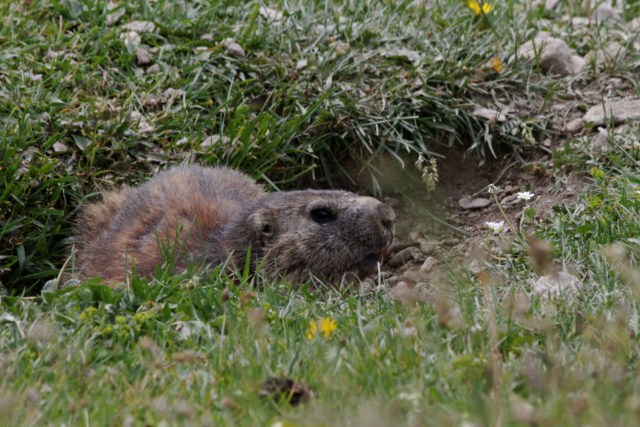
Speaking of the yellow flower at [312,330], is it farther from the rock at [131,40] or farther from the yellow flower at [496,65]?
the yellow flower at [496,65]

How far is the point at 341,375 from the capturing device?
11.8ft

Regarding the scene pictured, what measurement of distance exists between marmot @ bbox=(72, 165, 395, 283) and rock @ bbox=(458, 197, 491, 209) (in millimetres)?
1435

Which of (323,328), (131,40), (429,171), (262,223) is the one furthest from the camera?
(131,40)

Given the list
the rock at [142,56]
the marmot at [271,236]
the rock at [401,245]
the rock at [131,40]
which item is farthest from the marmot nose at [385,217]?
the rock at [131,40]

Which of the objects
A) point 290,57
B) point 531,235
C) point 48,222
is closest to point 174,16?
point 290,57

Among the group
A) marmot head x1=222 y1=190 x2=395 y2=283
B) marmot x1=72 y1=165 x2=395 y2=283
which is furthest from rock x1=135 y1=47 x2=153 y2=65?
marmot head x1=222 y1=190 x2=395 y2=283

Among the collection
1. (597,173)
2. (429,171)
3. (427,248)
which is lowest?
(427,248)

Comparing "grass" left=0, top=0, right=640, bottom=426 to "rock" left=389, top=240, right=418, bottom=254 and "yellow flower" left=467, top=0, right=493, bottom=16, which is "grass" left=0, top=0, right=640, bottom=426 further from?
"rock" left=389, top=240, right=418, bottom=254

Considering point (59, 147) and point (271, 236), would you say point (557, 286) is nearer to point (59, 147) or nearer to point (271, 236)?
point (271, 236)

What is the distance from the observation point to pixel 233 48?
7.49 metres

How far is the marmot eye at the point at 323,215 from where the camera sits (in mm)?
6250

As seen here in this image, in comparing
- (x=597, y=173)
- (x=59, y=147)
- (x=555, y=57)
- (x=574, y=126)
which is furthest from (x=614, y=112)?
(x=59, y=147)

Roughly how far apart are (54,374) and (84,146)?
10.6 ft

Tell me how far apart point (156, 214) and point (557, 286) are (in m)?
2.93
